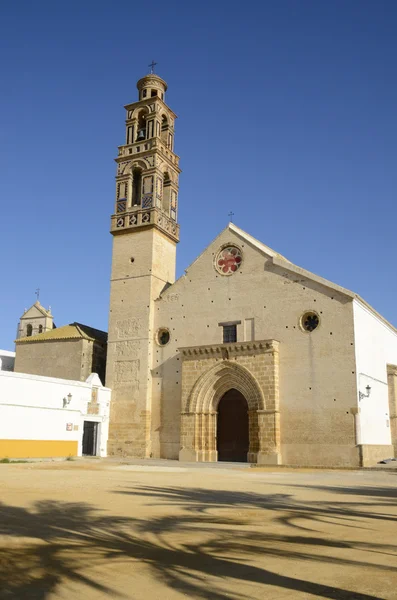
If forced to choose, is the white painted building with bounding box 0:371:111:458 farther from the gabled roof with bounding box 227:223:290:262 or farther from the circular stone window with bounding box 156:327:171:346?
the gabled roof with bounding box 227:223:290:262

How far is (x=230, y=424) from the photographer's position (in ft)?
98.8

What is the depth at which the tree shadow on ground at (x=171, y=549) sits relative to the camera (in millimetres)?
4781

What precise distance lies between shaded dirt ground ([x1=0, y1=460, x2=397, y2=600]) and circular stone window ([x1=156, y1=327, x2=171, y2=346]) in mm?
19043

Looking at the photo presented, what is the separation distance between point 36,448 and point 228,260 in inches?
551

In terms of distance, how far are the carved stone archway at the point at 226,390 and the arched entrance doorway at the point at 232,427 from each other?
135cm

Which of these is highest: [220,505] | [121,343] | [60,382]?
[121,343]

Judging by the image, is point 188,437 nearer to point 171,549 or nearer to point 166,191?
point 166,191

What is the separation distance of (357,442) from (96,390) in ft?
46.9

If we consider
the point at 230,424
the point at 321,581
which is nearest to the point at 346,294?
the point at 230,424

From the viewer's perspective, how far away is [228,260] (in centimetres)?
3041


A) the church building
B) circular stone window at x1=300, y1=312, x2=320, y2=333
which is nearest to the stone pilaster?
the church building

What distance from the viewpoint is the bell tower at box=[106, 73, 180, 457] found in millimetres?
30922

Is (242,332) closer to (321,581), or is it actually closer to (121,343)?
(121,343)

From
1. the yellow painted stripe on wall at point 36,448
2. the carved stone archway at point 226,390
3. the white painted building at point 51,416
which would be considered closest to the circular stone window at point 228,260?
the carved stone archway at point 226,390
